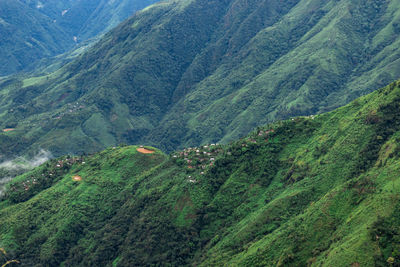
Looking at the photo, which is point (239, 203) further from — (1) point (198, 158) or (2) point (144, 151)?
(2) point (144, 151)

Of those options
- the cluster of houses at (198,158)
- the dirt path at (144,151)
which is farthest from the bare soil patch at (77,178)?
the cluster of houses at (198,158)

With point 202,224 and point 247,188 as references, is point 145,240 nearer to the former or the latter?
point 202,224

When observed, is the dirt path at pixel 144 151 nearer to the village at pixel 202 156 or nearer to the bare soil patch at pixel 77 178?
the village at pixel 202 156

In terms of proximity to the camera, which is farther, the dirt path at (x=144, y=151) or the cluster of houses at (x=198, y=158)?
the dirt path at (x=144, y=151)

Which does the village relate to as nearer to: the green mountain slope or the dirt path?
the green mountain slope

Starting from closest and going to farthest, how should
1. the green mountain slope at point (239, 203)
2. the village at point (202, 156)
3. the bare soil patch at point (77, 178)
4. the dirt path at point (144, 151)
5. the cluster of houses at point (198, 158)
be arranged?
1. the green mountain slope at point (239, 203)
2. the village at point (202, 156)
3. the cluster of houses at point (198, 158)
4. the bare soil patch at point (77, 178)
5. the dirt path at point (144, 151)

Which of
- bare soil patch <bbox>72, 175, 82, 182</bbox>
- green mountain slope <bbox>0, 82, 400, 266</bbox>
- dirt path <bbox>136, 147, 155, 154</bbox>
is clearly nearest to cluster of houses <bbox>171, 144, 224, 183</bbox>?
green mountain slope <bbox>0, 82, 400, 266</bbox>

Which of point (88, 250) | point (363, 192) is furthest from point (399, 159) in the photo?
point (88, 250)

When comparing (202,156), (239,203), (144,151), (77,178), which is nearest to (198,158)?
(202,156)
